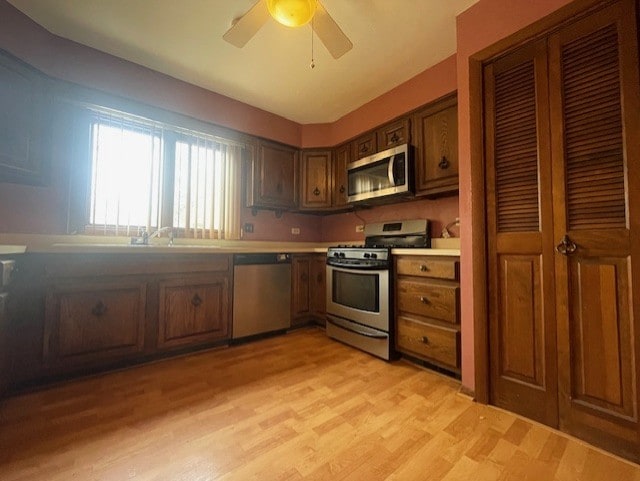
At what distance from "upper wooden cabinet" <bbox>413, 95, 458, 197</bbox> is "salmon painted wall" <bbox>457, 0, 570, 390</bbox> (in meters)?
0.38

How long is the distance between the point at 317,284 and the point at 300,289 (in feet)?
0.66

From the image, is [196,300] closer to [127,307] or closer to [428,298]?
[127,307]

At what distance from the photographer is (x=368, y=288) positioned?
7.43ft

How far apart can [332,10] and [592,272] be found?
2105 millimetres

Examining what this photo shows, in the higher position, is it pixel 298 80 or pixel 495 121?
pixel 298 80

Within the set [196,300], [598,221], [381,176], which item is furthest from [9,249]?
[598,221]

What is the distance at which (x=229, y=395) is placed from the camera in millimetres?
1572

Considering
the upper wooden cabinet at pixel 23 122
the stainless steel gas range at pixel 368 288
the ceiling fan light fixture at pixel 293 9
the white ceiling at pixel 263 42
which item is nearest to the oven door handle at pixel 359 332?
the stainless steel gas range at pixel 368 288

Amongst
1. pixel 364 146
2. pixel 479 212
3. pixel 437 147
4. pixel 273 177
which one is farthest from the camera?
pixel 273 177

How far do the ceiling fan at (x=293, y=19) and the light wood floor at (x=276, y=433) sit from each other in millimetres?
2040

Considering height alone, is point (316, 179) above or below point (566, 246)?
above

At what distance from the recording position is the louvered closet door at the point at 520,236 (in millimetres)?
1342

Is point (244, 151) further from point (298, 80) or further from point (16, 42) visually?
point (16, 42)

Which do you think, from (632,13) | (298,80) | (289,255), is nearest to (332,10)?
(298,80)
